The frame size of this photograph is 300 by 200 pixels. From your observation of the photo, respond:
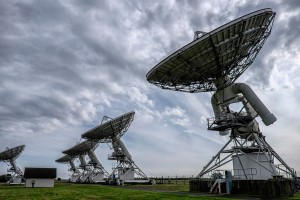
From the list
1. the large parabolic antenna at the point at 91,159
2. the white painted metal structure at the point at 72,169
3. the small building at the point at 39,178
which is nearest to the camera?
the small building at the point at 39,178

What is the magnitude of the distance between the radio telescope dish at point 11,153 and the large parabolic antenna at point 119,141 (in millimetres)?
32659

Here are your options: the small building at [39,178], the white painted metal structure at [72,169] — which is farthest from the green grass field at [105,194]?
the white painted metal structure at [72,169]

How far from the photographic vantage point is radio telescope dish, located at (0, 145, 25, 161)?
80.2 meters

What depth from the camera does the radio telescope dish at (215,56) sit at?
26125mm

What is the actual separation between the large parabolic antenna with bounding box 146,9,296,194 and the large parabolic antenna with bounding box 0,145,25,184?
2443 inches

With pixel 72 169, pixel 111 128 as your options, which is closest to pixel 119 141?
pixel 111 128

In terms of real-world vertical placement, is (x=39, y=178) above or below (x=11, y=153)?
below

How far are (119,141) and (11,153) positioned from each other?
40351mm

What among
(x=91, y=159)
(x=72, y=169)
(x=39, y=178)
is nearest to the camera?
(x=39, y=178)

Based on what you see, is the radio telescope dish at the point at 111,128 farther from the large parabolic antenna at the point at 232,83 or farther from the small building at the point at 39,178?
the large parabolic antenna at the point at 232,83

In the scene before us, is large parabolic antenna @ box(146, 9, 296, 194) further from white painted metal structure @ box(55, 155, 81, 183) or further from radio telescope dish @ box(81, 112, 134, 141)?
white painted metal structure @ box(55, 155, 81, 183)

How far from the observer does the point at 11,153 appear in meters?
81.6

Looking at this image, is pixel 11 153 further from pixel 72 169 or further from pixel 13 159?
pixel 72 169

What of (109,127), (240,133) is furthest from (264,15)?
(109,127)
